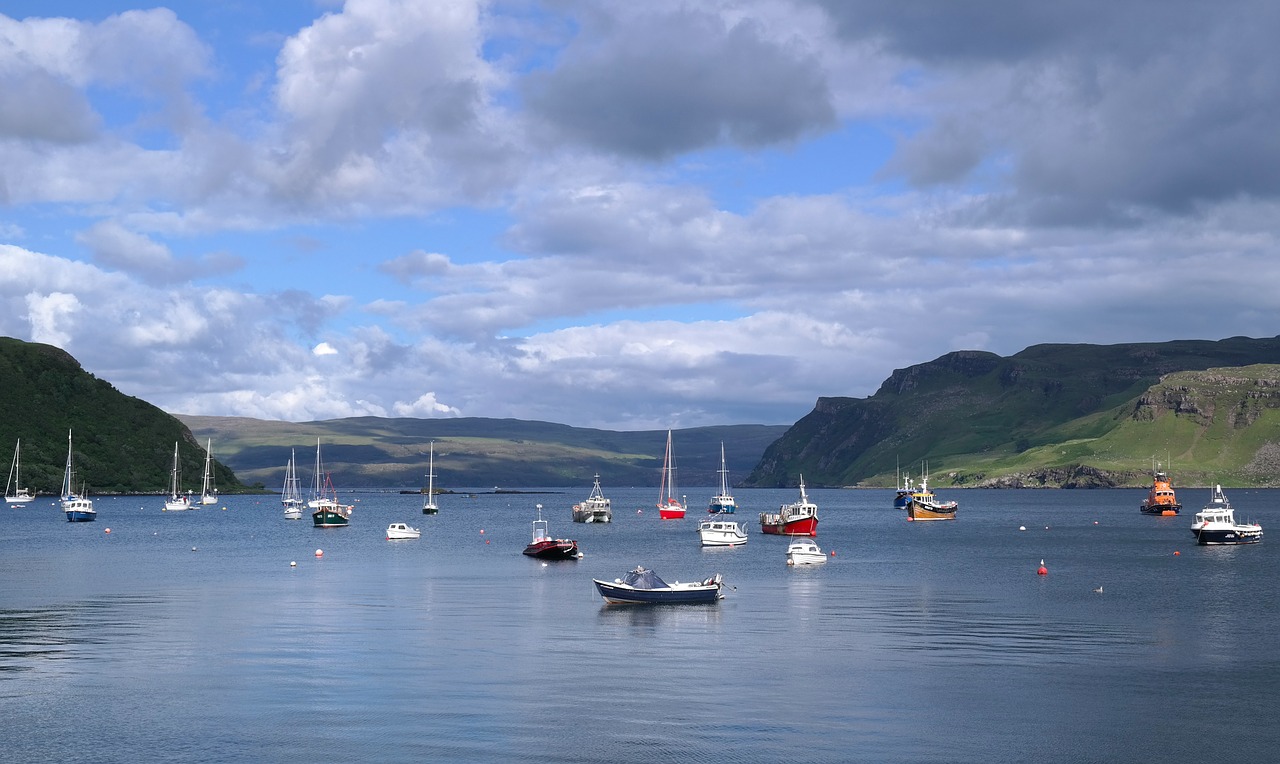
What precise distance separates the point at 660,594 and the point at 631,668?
2828 centimetres

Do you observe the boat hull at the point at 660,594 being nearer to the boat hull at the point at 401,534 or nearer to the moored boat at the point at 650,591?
the moored boat at the point at 650,591

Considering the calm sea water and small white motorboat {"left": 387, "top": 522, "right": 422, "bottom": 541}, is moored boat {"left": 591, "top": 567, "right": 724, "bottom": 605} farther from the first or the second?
small white motorboat {"left": 387, "top": 522, "right": 422, "bottom": 541}

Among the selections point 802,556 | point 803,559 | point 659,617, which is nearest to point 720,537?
point 802,556

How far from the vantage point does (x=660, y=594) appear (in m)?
89.2

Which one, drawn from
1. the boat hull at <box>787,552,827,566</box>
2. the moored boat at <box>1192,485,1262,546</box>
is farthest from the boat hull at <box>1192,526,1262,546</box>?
the boat hull at <box>787,552,827,566</box>

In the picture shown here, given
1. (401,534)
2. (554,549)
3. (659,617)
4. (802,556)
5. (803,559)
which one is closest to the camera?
(659,617)

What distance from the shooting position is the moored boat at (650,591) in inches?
3494

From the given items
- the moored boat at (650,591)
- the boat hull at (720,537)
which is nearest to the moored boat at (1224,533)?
the boat hull at (720,537)

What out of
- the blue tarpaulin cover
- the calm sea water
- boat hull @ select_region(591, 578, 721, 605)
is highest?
the blue tarpaulin cover

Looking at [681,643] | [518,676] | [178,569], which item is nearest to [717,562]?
[178,569]

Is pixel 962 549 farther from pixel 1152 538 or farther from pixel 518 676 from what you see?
pixel 518 676

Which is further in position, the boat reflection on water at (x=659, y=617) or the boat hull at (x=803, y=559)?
the boat hull at (x=803, y=559)

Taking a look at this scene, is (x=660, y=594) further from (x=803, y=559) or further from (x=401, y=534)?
(x=401, y=534)

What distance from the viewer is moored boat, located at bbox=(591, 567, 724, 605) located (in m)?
88.8
